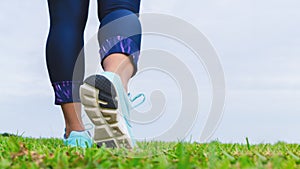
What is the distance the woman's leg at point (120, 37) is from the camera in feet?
8.22

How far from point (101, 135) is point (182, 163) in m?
1.07

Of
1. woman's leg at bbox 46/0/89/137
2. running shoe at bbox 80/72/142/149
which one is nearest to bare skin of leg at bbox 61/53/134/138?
woman's leg at bbox 46/0/89/137

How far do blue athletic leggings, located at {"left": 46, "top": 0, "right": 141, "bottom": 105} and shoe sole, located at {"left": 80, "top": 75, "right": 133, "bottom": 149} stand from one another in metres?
0.34

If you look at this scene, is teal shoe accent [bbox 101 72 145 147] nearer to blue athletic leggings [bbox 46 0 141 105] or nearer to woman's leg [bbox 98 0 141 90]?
woman's leg [bbox 98 0 141 90]

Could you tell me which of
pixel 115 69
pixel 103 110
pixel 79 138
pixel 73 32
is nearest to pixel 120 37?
pixel 115 69

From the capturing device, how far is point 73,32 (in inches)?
107

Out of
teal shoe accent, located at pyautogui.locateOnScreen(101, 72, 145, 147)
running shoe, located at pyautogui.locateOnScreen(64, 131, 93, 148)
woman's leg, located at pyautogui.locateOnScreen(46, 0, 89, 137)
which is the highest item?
woman's leg, located at pyautogui.locateOnScreen(46, 0, 89, 137)

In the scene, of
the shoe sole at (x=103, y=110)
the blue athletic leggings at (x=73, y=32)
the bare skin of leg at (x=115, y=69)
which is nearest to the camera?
the shoe sole at (x=103, y=110)

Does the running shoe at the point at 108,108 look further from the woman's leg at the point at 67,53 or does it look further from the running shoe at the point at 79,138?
the woman's leg at the point at 67,53

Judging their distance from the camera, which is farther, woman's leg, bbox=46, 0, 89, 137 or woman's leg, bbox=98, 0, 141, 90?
woman's leg, bbox=46, 0, 89, 137

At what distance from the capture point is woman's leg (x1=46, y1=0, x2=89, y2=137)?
271 cm

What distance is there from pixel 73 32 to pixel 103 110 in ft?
1.92

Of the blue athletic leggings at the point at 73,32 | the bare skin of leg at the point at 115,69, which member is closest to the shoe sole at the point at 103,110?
the bare skin of leg at the point at 115,69

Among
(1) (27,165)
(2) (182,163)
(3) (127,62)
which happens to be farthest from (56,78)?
(2) (182,163)
